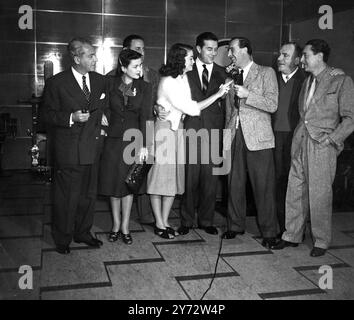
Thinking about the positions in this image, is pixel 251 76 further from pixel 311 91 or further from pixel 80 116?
pixel 80 116

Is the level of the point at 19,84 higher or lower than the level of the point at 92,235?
higher

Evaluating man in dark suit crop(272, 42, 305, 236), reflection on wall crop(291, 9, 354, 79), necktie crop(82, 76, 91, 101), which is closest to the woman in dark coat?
necktie crop(82, 76, 91, 101)

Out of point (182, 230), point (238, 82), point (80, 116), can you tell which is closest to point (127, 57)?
point (80, 116)

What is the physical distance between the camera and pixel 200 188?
439 centimetres

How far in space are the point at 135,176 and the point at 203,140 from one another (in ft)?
2.48

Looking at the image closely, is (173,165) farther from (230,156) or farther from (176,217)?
(176,217)

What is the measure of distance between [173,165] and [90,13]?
4479mm

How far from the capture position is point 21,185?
6.69 metres

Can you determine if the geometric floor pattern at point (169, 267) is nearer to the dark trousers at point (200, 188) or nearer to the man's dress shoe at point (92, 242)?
the man's dress shoe at point (92, 242)

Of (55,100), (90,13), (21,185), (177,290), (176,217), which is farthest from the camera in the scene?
(90,13)

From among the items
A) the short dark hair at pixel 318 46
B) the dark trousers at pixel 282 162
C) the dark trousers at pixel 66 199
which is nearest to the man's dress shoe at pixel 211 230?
the dark trousers at pixel 282 162

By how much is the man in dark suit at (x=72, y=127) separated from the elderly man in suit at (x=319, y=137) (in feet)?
5.46

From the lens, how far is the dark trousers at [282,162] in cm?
430
